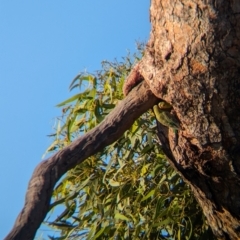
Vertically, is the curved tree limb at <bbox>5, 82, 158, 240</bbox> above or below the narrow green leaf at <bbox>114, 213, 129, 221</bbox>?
above

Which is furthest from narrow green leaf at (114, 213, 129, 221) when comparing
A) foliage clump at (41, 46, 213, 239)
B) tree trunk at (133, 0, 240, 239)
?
tree trunk at (133, 0, 240, 239)

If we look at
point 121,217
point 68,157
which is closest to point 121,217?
point 121,217

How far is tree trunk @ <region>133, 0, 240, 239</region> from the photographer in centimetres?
89

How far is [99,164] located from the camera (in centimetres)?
125

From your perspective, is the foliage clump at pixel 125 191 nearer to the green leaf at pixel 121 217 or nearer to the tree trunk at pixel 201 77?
the green leaf at pixel 121 217

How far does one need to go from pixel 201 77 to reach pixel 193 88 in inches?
0.7

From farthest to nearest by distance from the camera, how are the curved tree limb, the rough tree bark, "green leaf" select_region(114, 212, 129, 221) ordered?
"green leaf" select_region(114, 212, 129, 221) → the rough tree bark → the curved tree limb

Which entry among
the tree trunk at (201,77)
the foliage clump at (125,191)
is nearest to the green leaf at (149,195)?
the foliage clump at (125,191)

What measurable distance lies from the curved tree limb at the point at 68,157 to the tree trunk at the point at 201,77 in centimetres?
3

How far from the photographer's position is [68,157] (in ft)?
2.89

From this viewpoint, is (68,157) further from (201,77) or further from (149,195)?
(149,195)

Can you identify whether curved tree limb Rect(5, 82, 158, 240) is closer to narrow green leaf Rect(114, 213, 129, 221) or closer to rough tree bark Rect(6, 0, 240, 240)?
rough tree bark Rect(6, 0, 240, 240)

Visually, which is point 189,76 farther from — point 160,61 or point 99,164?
point 99,164

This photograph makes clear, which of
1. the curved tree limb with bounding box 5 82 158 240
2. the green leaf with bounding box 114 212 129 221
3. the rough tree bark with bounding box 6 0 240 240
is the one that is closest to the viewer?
the curved tree limb with bounding box 5 82 158 240
